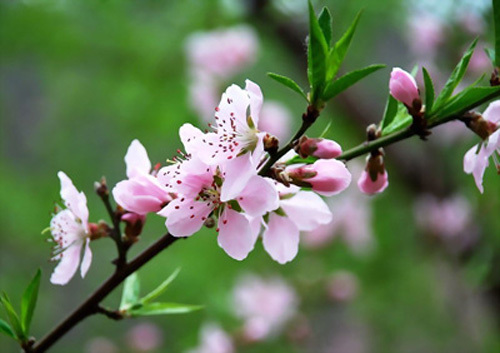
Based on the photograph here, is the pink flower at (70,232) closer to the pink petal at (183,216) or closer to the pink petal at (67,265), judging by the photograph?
the pink petal at (67,265)

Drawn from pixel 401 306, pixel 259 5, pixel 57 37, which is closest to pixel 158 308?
pixel 259 5

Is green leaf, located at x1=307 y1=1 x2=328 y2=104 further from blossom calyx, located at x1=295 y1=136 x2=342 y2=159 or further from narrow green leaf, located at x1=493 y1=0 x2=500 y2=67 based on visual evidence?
narrow green leaf, located at x1=493 y1=0 x2=500 y2=67

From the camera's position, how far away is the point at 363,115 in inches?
125

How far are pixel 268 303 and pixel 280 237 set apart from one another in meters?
2.00

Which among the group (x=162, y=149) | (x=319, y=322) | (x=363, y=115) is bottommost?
(x=319, y=322)

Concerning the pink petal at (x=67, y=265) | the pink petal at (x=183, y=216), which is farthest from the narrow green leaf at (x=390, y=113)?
the pink petal at (x=67, y=265)

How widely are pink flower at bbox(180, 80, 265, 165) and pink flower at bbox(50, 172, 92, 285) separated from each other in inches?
8.6

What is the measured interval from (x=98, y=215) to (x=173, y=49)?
1.18 metres

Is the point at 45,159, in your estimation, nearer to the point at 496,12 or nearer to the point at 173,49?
the point at 173,49

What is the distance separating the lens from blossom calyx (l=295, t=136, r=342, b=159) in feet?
2.34

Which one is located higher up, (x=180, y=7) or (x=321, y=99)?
(x=321, y=99)

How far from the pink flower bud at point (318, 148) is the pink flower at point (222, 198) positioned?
0.06m

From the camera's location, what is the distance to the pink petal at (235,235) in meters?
0.76

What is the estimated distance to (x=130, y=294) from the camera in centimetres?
94
